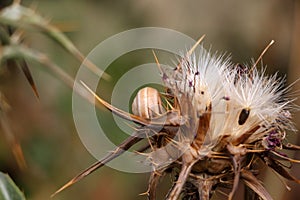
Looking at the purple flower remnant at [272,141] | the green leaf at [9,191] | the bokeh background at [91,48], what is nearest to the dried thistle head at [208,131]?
the purple flower remnant at [272,141]

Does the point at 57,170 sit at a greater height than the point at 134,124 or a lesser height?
lesser

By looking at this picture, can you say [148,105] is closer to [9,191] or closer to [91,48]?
[9,191]

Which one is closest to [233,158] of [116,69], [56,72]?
[56,72]

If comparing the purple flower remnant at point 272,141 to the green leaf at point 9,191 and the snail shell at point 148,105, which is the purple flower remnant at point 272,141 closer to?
the snail shell at point 148,105

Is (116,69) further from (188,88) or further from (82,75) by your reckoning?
(188,88)

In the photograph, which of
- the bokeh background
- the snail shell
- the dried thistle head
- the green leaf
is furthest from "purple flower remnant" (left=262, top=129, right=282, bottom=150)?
the bokeh background

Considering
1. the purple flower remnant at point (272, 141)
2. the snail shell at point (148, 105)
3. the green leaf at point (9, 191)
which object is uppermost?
the snail shell at point (148, 105)

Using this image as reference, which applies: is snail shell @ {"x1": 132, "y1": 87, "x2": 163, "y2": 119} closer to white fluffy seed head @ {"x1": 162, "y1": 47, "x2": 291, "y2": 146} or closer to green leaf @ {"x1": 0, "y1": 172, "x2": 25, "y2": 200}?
white fluffy seed head @ {"x1": 162, "y1": 47, "x2": 291, "y2": 146}
